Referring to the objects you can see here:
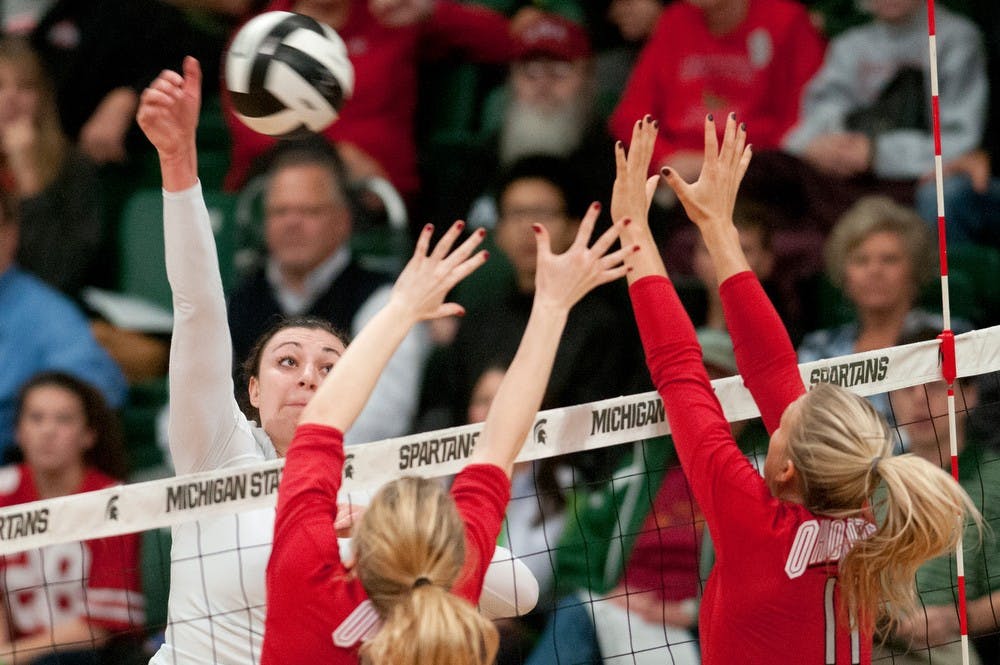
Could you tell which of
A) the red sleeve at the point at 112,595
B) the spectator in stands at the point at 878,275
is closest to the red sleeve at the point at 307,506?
the red sleeve at the point at 112,595

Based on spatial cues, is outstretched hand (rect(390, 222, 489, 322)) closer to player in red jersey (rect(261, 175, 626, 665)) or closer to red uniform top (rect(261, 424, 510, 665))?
player in red jersey (rect(261, 175, 626, 665))

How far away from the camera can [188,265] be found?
3.29 m

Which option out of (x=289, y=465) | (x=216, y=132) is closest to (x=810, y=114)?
(x=216, y=132)

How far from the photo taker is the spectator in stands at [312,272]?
6.13 m

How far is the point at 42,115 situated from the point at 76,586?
2539 mm

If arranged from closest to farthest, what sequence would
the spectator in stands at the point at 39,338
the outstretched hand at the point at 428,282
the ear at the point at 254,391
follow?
the outstretched hand at the point at 428,282, the ear at the point at 254,391, the spectator in stands at the point at 39,338

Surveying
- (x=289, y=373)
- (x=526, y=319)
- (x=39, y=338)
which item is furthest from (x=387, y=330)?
(x=39, y=338)

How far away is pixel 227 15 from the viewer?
7176 mm

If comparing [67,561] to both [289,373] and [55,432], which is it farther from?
[289,373]

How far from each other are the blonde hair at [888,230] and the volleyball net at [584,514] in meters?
0.64

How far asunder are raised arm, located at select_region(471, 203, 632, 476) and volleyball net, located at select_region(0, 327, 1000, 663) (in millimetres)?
606

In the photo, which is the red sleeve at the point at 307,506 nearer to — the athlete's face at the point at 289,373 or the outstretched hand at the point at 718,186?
the athlete's face at the point at 289,373

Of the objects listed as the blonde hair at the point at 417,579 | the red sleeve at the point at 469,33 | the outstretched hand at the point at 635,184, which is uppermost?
the red sleeve at the point at 469,33

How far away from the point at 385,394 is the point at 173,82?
2.88 m
